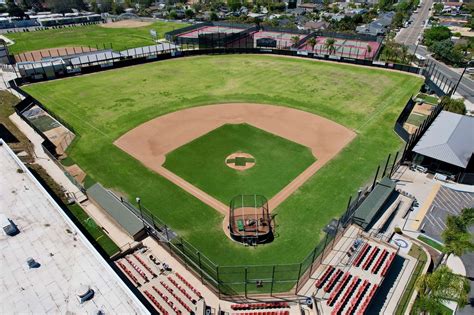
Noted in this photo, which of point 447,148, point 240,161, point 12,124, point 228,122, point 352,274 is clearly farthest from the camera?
point 228,122

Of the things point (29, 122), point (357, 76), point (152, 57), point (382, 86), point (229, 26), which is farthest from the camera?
point (229, 26)

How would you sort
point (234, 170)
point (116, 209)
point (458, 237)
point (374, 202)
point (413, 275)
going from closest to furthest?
point (458, 237) < point (413, 275) < point (116, 209) < point (374, 202) < point (234, 170)

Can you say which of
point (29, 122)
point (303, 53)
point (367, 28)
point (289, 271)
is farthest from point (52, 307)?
point (367, 28)

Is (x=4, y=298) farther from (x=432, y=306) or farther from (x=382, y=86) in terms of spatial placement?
(x=382, y=86)

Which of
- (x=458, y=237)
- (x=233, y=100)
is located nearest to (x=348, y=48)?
(x=233, y=100)

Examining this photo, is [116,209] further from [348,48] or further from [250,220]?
[348,48]

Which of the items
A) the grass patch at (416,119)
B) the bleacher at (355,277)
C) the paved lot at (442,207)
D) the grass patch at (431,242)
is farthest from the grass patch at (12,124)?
the grass patch at (416,119)
